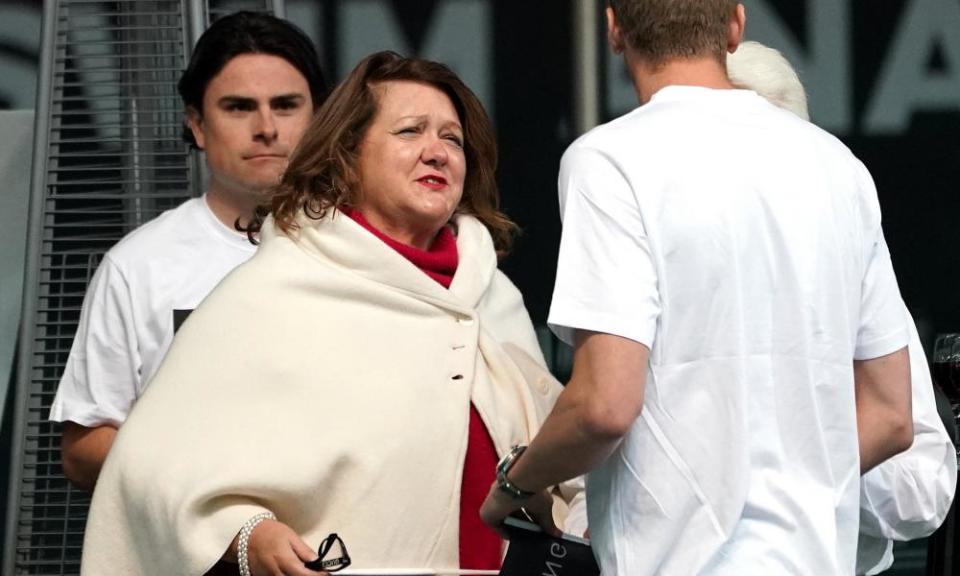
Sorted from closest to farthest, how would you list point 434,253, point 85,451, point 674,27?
point 674,27, point 434,253, point 85,451

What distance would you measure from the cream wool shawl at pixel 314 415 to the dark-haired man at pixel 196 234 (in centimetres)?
48

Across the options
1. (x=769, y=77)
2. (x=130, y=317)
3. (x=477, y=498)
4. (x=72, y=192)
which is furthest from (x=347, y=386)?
(x=72, y=192)

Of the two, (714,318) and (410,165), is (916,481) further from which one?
(410,165)

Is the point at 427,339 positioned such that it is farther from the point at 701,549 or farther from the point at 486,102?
the point at 486,102

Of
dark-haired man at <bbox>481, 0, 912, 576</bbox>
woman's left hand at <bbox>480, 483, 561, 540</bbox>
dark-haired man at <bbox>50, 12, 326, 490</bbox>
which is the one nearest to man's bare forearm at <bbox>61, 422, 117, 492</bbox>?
dark-haired man at <bbox>50, 12, 326, 490</bbox>

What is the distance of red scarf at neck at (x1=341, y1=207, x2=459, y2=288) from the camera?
313 cm

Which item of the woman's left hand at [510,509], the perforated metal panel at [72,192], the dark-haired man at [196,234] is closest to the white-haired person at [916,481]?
the woman's left hand at [510,509]

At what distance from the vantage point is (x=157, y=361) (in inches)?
140

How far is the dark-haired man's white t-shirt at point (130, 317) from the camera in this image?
3523mm

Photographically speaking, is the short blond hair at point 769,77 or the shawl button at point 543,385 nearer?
the short blond hair at point 769,77

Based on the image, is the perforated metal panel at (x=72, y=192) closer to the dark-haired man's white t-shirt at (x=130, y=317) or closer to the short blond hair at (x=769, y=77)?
the dark-haired man's white t-shirt at (x=130, y=317)

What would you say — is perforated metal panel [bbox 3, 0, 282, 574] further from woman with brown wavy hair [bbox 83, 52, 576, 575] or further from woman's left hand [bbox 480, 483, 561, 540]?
woman's left hand [bbox 480, 483, 561, 540]

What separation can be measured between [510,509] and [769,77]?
0.93 m

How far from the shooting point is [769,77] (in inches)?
121
